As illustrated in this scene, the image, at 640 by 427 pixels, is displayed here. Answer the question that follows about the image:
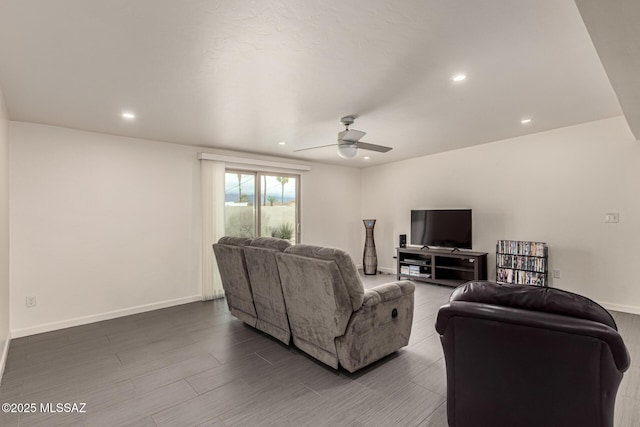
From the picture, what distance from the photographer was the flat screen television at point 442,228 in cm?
525

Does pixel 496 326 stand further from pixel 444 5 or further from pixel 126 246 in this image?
pixel 126 246

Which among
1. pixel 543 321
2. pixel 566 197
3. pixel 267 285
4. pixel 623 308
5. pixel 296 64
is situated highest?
pixel 296 64

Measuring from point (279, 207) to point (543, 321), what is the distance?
500 cm

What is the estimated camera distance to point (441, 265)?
552cm

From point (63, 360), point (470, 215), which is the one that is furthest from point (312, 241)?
point (63, 360)

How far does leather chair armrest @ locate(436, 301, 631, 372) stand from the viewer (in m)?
1.24

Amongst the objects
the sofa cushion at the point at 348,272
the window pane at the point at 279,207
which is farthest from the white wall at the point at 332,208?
the sofa cushion at the point at 348,272

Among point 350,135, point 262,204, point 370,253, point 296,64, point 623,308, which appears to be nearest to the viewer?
point 296,64

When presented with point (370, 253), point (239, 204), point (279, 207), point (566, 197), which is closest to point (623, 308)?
point (566, 197)

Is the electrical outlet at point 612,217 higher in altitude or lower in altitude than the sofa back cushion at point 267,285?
higher

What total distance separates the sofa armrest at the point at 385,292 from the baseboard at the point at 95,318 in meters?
3.37

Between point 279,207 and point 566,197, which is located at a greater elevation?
point 566,197

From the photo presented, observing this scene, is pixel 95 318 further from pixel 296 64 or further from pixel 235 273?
pixel 296 64

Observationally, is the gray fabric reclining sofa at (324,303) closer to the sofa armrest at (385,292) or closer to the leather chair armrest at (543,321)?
the sofa armrest at (385,292)
